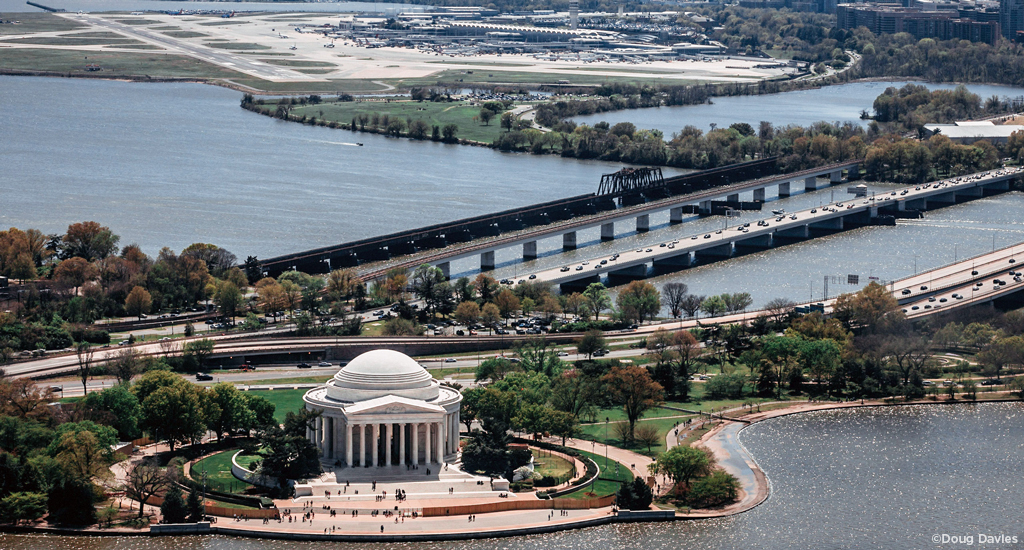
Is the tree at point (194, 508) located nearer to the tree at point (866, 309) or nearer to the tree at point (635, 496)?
the tree at point (635, 496)

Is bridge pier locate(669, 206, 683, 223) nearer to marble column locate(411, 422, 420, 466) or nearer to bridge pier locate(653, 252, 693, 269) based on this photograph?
bridge pier locate(653, 252, 693, 269)

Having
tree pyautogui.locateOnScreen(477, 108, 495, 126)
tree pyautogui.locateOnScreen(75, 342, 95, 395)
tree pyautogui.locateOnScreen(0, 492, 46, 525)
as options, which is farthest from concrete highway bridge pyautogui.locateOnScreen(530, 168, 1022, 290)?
tree pyautogui.locateOnScreen(477, 108, 495, 126)

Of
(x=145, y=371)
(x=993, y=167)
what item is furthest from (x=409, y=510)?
(x=993, y=167)

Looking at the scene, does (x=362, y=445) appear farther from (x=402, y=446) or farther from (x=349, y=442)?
(x=402, y=446)

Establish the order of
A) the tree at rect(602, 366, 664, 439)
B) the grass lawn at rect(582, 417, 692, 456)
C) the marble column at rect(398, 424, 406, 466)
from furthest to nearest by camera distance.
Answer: the tree at rect(602, 366, 664, 439) < the grass lawn at rect(582, 417, 692, 456) < the marble column at rect(398, 424, 406, 466)

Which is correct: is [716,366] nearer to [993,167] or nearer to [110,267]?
[110,267]

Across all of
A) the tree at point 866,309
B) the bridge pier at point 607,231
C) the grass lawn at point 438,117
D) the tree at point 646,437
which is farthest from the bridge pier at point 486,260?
the grass lawn at point 438,117
